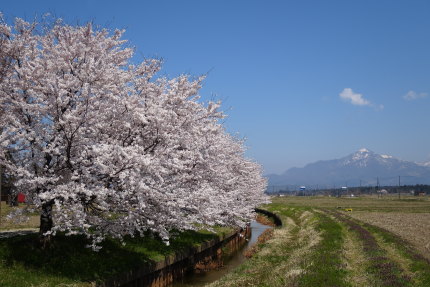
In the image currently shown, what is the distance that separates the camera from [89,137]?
17266 millimetres

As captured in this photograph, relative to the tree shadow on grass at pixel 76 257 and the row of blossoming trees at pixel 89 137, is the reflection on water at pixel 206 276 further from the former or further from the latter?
the row of blossoming trees at pixel 89 137

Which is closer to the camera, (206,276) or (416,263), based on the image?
(416,263)

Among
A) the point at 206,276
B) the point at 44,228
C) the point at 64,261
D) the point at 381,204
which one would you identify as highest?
the point at 44,228

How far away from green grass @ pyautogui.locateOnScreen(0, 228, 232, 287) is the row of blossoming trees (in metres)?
1.08

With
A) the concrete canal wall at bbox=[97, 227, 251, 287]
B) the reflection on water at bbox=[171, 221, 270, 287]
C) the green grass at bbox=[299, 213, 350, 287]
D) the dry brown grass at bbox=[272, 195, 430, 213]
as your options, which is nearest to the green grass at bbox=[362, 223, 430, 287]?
the green grass at bbox=[299, 213, 350, 287]

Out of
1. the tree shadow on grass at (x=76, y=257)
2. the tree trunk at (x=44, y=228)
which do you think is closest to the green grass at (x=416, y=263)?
the tree shadow on grass at (x=76, y=257)

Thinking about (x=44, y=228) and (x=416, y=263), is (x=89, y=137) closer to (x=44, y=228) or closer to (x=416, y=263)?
(x=44, y=228)

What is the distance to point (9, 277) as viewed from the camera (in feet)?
49.2

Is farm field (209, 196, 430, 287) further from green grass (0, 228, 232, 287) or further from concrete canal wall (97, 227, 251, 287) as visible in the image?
green grass (0, 228, 232, 287)

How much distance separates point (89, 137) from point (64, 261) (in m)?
5.39

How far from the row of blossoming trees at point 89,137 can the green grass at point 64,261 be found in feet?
3.53

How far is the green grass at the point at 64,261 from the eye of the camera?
15.5m

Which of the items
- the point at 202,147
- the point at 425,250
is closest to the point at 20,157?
the point at 202,147

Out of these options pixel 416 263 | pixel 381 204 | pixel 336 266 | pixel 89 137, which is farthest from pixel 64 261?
pixel 381 204
